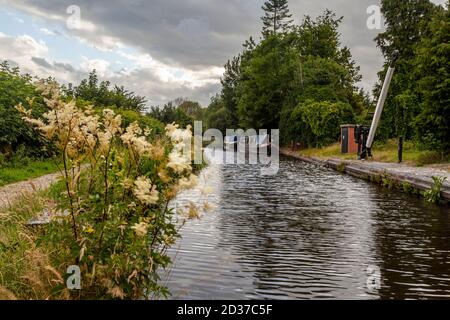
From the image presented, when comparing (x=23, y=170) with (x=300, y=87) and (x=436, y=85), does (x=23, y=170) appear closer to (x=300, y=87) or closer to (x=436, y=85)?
(x=436, y=85)

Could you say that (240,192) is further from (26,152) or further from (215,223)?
(26,152)

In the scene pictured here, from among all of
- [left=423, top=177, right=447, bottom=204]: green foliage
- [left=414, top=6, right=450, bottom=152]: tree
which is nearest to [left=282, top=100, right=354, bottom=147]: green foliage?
[left=414, top=6, right=450, bottom=152]: tree

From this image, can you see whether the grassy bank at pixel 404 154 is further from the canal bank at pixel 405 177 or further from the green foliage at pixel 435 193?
the green foliage at pixel 435 193

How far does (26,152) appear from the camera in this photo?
18750mm

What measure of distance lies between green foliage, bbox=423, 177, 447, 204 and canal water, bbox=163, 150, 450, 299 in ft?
0.88

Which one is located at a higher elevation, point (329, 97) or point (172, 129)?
point (329, 97)

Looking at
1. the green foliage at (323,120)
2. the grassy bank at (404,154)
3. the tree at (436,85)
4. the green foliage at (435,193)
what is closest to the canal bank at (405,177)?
the green foliage at (435,193)

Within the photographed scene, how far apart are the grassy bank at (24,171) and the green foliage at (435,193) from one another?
947cm

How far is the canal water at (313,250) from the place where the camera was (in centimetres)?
621

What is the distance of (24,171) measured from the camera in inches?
643

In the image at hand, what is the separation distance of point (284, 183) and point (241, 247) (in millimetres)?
10761

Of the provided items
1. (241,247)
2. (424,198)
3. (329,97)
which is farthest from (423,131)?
(329,97)

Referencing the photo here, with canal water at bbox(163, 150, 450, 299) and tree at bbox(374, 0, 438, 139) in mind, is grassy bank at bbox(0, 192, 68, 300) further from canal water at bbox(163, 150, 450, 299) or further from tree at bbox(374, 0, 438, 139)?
tree at bbox(374, 0, 438, 139)

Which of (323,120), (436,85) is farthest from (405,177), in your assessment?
(323,120)
